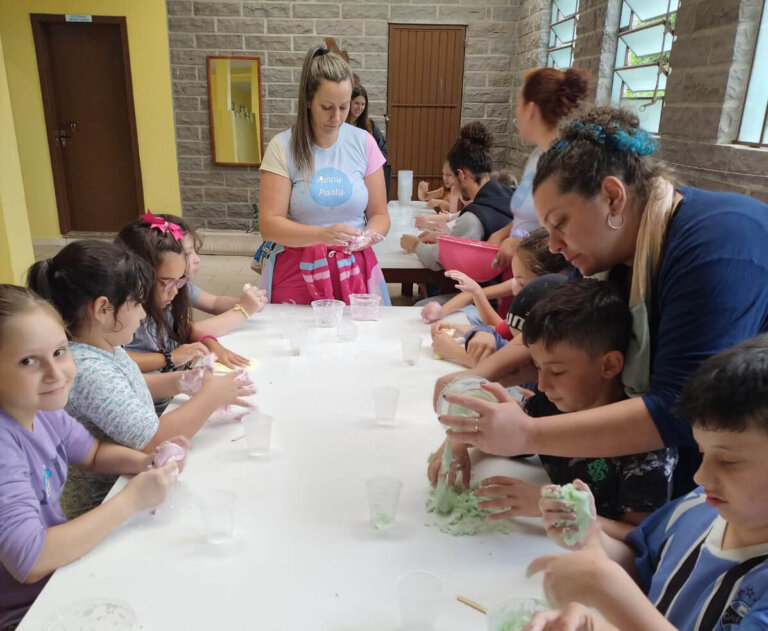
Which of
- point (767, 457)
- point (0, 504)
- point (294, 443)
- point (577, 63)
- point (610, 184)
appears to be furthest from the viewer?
point (577, 63)

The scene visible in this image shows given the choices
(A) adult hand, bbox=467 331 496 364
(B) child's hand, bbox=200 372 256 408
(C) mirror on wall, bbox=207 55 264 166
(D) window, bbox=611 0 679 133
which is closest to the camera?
(B) child's hand, bbox=200 372 256 408

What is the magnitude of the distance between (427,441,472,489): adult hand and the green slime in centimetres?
34

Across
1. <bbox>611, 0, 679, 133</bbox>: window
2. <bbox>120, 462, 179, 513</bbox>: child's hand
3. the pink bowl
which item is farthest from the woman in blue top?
<bbox>611, 0, 679, 133</bbox>: window

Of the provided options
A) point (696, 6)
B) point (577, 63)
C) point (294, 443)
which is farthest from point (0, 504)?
point (577, 63)

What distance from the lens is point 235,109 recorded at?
7285 mm

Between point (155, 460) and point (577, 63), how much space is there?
5.20 m

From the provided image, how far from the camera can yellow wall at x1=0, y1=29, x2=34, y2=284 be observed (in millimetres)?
4395

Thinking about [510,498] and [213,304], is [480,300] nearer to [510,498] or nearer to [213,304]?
[213,304]

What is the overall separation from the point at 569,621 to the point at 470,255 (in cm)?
232

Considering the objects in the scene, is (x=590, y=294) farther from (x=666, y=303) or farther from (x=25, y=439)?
(x=25, y=439)

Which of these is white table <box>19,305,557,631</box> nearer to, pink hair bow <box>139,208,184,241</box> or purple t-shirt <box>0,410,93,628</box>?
purple t-shirt <box>0,410,93,628</box>

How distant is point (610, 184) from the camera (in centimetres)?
121

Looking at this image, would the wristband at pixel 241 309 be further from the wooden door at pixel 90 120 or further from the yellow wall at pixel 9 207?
the wooden door at pixel 90 120

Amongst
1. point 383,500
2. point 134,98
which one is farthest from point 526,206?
point 134,98
